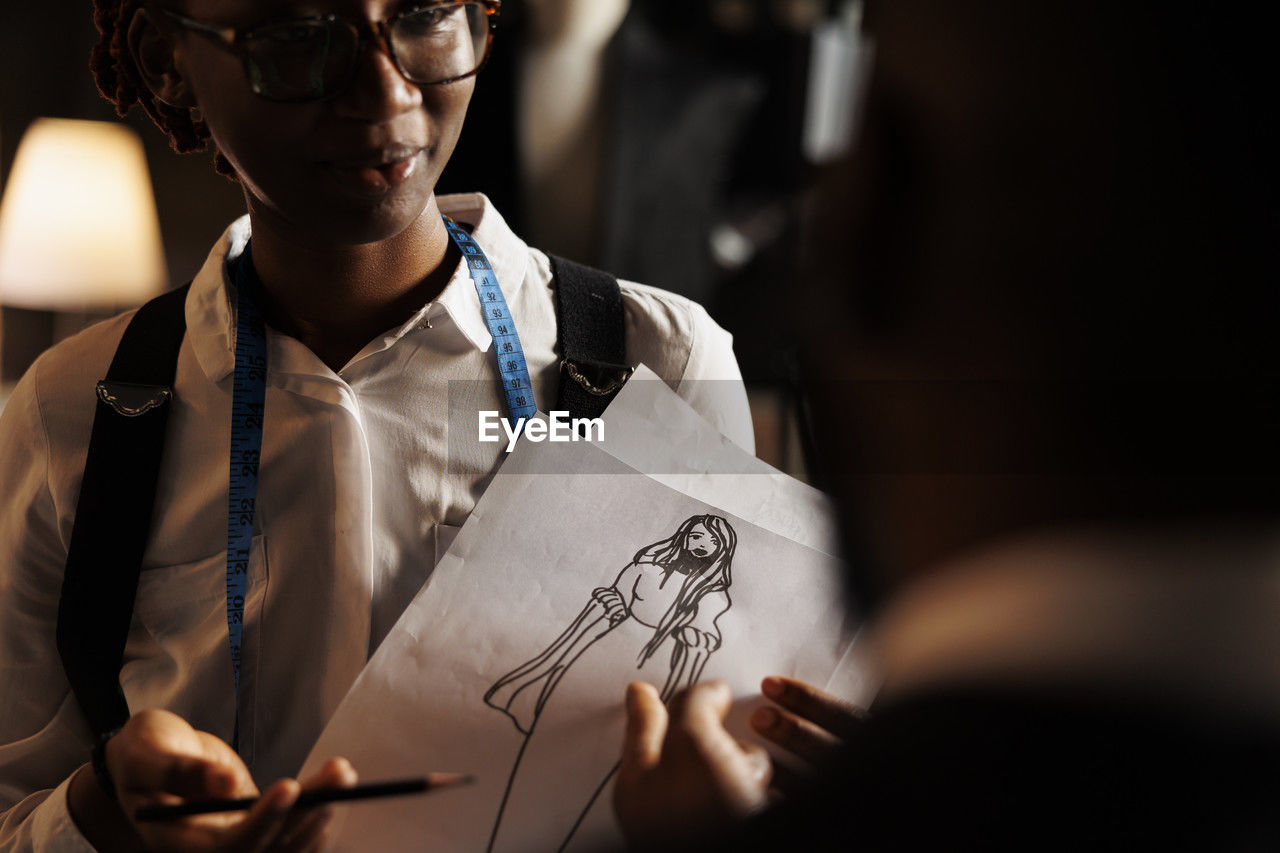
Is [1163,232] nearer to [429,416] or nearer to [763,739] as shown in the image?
[763,739]

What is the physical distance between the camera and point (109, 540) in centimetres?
82

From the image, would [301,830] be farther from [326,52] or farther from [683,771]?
[326,52]

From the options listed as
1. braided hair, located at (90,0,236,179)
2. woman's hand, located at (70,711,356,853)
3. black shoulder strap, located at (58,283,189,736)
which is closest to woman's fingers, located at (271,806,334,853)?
woman's hand, located at (70,711,356,853)

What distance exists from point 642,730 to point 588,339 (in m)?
0.39

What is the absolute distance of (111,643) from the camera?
A: 83 cm

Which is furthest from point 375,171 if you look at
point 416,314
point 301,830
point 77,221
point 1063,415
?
point 77,221

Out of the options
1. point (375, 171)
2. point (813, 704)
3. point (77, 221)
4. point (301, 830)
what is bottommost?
point (77, 221)

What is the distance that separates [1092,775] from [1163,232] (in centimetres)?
17

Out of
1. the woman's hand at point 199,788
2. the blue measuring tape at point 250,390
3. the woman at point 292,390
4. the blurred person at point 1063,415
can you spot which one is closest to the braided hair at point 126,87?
the woman at point 292,390

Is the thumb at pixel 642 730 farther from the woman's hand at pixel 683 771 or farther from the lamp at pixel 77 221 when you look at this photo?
the lamp at pixel 77 221


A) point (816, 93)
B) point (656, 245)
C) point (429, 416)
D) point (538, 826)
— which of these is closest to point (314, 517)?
point (429, 416)

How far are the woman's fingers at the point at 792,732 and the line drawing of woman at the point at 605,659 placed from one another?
6 centimetres

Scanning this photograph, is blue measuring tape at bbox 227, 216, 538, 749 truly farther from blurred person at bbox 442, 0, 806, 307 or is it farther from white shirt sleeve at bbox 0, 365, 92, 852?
blurred person at bbox 442, 0, 806, 307

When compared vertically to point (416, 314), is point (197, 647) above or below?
below
